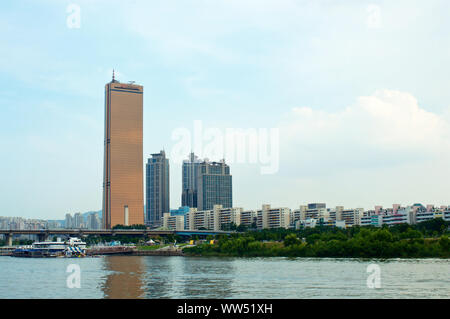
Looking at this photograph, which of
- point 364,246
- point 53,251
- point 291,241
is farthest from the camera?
point 53,251

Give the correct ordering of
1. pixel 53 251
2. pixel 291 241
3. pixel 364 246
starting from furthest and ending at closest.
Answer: pixel 53 251
pixel 291 241
pixel 364 246

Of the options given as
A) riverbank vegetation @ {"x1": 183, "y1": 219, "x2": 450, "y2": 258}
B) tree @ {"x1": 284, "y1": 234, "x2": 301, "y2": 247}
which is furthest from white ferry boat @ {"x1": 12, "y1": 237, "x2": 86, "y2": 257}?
tree @ {"x1": 284, "y1": 234, "x2": 301, "y2": 247}

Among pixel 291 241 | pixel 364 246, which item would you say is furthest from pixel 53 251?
pixel 364 246

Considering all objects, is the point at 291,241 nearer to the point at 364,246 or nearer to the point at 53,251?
the point at 364,246

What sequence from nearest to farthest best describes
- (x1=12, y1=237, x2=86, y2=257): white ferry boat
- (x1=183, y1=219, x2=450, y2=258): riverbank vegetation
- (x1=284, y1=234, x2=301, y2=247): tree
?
(x1=183, y1=219, x2=450, y2=258): riverbank vegetation → (x1=284, y1=234, x2=301, y2=247): tree → (x1=12, y1=237, x2=86, y2=257): white ferry boat

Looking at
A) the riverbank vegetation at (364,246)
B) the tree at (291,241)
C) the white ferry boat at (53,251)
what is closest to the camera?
the riverbank vegetation at (364,246)

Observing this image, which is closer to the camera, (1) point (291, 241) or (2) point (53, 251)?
(1) point (291, 241)

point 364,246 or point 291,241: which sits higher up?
point 364,246

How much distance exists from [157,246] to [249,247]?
73706 mm

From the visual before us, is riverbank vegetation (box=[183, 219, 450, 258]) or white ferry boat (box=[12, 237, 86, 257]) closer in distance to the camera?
riverbank vegetation (box=[183, 219, 450, 258])

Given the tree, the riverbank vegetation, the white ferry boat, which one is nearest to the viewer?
the riverbank vegetation

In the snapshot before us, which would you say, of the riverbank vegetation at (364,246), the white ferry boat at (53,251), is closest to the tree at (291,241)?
the riverbank vegetation at (364,246)

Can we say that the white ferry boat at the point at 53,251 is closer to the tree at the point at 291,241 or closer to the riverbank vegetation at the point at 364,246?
the riverbank vegetation at the point at 364,246

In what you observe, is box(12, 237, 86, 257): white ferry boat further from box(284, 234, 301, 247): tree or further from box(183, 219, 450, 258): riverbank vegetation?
box(284, 234, 301, 247): tree
